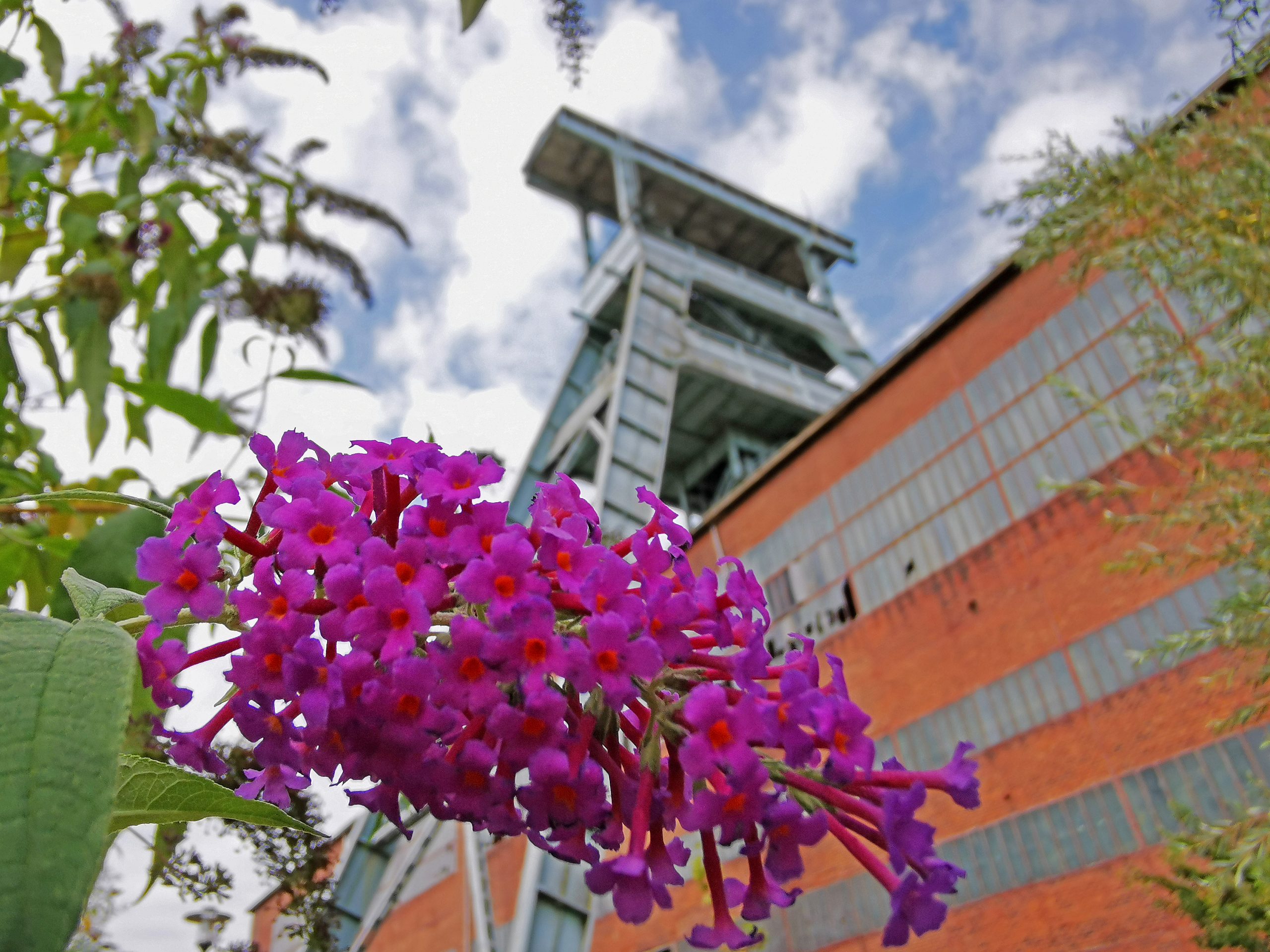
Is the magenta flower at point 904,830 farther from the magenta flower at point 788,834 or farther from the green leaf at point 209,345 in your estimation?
the green leaf at point 209,345

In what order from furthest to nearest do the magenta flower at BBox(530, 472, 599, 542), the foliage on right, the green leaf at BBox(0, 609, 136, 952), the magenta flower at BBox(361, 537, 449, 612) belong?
the foliage on right, the magenta flower at BBox(530, 472, 599, 542), the magenta flower at BBox(361, 537, 449, 612), the green leaf at BBox(0, 609, 136, 952)

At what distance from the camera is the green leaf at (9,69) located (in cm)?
146

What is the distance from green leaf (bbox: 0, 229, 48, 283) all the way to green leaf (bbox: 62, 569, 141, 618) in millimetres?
1146

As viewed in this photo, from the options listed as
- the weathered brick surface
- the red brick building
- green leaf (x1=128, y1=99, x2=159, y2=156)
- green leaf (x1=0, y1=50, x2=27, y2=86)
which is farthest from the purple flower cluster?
the weathered brick surface

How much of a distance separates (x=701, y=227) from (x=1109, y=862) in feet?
41.2

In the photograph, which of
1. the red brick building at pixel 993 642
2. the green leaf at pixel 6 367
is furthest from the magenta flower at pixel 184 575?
the red brick building at pixel 993 642

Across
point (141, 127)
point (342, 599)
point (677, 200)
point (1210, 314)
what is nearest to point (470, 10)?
point (342, 599)

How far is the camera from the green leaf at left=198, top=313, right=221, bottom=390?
167cm

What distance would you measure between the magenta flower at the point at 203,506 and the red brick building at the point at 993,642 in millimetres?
3929

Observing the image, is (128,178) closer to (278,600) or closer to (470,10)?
(470,10)

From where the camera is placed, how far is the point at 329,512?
0.62 meters

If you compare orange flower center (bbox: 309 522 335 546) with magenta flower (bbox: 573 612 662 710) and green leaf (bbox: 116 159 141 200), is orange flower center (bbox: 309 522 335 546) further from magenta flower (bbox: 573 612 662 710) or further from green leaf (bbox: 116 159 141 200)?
green leaf (bbox: 116 159 141 200)

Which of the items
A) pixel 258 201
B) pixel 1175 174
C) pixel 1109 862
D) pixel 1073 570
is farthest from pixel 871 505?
pixel 258 201

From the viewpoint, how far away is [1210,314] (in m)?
3.48
